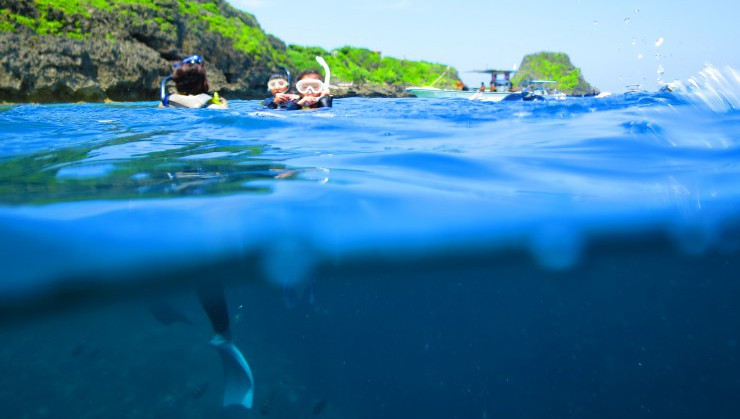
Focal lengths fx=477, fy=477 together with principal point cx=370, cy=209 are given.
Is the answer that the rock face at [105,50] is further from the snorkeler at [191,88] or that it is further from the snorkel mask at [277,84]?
the snorkel mask at [277,84]

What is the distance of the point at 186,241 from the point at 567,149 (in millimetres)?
3934

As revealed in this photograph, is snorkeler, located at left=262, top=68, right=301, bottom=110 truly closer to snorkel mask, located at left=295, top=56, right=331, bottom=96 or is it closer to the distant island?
snorkel mask, located at left=295, top=56, right=331, bottom=96

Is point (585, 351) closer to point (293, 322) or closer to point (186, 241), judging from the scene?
point (293, 322)

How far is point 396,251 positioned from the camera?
399 centimetres

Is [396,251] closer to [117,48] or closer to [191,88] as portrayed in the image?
[191,88]

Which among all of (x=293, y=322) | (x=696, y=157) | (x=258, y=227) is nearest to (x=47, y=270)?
(x=258, y=227)

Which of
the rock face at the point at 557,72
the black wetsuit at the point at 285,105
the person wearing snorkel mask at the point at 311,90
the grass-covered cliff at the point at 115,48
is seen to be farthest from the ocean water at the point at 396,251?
the rock face at the point at 557,72

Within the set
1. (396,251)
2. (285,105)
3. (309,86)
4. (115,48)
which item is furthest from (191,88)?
(115,48)

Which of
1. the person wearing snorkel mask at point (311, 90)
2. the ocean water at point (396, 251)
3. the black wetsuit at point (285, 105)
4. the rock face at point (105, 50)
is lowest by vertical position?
the ocean water at point (396, 251)

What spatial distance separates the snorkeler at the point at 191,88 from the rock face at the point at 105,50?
17.4m

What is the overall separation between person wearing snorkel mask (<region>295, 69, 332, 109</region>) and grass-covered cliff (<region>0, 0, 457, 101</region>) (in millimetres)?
20656

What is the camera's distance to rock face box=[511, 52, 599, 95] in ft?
317

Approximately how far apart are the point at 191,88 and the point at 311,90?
142 inches

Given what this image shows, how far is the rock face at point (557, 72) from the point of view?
317ft
